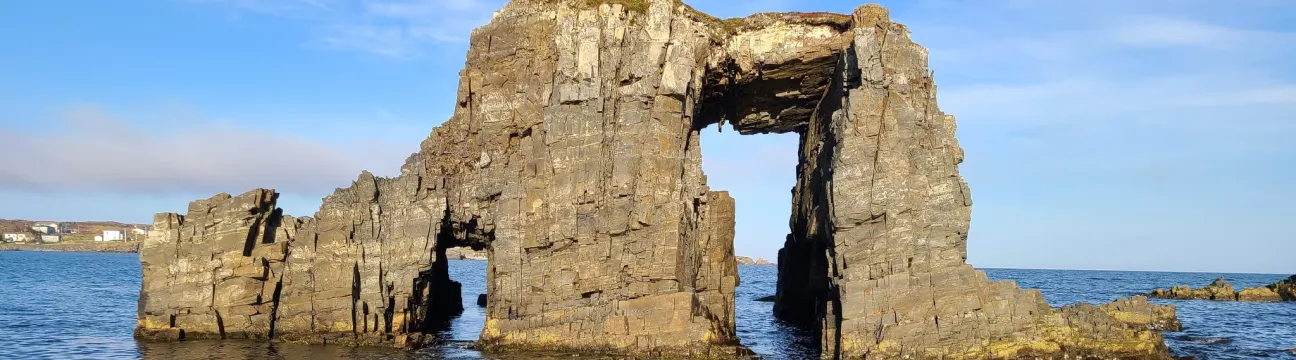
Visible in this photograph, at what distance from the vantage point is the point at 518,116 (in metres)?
44.5

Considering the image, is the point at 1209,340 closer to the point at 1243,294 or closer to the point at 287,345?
the point at 287,345

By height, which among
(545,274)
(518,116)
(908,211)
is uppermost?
(518,116)

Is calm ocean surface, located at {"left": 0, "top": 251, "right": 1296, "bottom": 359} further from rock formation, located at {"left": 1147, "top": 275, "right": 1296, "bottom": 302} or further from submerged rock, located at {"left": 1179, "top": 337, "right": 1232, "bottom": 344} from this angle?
rock formation, located at {"left": 1147, "top": 275, "right": 1296, "bottom": 302}

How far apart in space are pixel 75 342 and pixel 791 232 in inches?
1408

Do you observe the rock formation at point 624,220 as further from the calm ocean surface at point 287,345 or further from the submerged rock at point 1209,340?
the submerged rock at point 1209,340

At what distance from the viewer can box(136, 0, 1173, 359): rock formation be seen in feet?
125

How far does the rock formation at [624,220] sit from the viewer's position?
125 ft

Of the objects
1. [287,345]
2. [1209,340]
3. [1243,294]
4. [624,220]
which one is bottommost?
[287,345]

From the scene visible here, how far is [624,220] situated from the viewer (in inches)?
1628

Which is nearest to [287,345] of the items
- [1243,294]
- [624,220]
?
[624,220]

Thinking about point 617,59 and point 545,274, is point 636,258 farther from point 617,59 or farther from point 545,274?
point 617,59

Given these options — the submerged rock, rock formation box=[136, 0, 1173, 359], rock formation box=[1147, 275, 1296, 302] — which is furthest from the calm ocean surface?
rock formation box=[1147, 275, 1296, 302]

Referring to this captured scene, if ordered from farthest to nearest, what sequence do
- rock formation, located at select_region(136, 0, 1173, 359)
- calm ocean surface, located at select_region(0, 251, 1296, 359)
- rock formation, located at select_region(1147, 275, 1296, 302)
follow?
rock formation, located at select_region(1147, 275, 1296, 302), calm ocean surface, located at select_region(0, 251, 1296, 359), rock formation, located at select_region(136, 0, 1173, 359)

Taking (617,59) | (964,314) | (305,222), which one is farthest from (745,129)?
(305,222)
